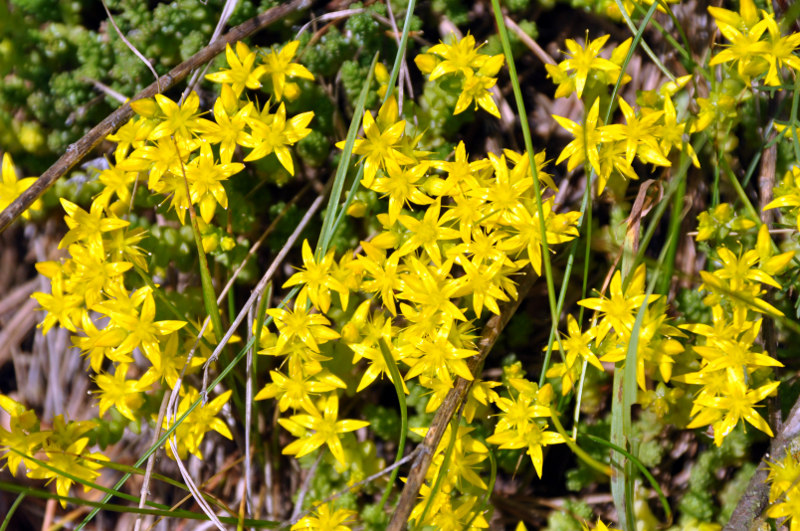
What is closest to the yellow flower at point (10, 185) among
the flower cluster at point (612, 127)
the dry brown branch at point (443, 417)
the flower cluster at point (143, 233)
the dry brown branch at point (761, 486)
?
the flower cluster at point (143, 233)

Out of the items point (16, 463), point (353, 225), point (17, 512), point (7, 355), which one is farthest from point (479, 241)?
point (17, 512)

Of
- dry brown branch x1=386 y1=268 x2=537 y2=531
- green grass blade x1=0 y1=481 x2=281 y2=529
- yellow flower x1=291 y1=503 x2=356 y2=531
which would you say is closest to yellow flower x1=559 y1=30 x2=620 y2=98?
dry brown branch x1=386 y1=268 x2=537 y2=531

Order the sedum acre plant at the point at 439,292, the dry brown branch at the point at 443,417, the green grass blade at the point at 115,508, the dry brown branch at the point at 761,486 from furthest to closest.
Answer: the dry brown branch at the point at 761,486 < the sedum acre plant at the point at 439,292 < the dry brown branch at the point at 443,417 < the green grass blade at the point at 115,508

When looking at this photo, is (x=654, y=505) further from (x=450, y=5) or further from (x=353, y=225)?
(x=450, y=5)

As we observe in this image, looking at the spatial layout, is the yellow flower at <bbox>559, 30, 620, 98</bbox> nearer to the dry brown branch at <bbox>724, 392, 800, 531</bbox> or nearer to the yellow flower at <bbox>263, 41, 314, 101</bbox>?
the yellow flower at <bbox>263, 41, 314, 101</bbox>

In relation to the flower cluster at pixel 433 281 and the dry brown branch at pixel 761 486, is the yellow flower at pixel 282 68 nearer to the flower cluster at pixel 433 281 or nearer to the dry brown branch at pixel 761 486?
the flower cluster at pixel 433 281

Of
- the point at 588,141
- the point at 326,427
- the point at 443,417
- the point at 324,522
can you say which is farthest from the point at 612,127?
the point at 324,522
